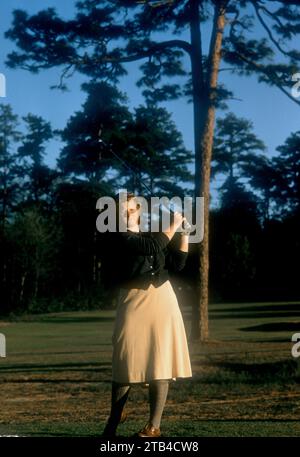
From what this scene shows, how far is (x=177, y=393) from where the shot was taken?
31.1 feet

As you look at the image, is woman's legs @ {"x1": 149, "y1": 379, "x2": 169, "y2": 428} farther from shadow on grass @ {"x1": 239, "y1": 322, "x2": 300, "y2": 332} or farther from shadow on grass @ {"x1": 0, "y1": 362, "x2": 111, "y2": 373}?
shadow on grass @ {"x1": 239, "y1": 322, "x2": 300, "y2": 332}

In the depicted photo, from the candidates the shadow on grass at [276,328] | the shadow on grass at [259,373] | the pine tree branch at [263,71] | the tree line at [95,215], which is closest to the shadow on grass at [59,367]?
the shadow on grass at [259,373]

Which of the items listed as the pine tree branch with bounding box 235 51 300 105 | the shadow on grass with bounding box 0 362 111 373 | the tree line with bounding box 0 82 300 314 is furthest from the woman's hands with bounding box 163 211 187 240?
the tree line with bounding box 0 82 300 314

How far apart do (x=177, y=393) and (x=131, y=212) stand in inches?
191

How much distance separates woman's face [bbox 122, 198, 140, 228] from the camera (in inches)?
206

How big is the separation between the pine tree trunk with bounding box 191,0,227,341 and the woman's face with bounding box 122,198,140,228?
39.0ft

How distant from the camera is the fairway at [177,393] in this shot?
20.1ft

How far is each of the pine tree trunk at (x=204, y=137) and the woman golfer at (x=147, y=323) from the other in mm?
12048

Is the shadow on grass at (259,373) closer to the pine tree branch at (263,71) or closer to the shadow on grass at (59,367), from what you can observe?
the shadow on grass at (59,367)

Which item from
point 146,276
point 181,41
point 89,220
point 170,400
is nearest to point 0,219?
point 89,220

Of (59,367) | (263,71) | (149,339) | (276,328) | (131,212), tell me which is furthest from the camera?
(276,328)

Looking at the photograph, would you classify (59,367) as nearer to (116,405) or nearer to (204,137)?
(204,137)

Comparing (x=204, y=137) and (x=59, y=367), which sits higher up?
(x=204, y=137)

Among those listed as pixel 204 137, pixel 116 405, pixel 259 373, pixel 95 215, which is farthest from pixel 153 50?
pixel 95 215
